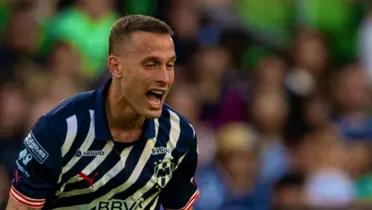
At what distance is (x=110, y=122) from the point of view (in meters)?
5.11

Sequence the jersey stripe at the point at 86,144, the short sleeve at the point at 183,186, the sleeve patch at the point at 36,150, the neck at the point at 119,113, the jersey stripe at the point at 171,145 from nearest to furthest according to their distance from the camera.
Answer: the sleeve patch at the point at 36,150 → the jersey stripe at the point at 86,144 → the neck at the point at 119,113 → the jersey stripe at the point at 171,145 → the short sleeve at the point at 183,186

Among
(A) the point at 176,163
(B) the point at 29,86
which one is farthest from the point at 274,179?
(A) the point at 176,163

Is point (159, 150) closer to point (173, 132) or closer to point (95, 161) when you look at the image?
point (173, 132)

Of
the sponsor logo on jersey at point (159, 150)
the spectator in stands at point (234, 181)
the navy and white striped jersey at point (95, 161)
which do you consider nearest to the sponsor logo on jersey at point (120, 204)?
the navy and white striped jersey at point (95, 161)

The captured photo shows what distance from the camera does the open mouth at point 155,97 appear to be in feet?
16.1

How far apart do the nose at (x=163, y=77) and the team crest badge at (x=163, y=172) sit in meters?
0.53

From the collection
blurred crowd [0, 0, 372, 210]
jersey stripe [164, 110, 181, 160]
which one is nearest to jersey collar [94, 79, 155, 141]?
jersey stripe [164, 110, 181, 160]

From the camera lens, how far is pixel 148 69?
4.88m

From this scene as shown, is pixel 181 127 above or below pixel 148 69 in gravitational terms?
below

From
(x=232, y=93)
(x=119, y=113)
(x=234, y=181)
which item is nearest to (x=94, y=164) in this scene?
(x=119, y=113)

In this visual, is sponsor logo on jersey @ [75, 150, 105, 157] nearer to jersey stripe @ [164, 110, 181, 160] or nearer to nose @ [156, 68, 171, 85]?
jersey stripe @ [164, 110, 181, 160]

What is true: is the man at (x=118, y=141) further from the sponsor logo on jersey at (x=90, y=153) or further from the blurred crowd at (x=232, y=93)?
the blurred crowd at (x=232, y=93)

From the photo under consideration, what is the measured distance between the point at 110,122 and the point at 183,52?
15.3 ft

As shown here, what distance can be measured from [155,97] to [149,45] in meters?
0.26
